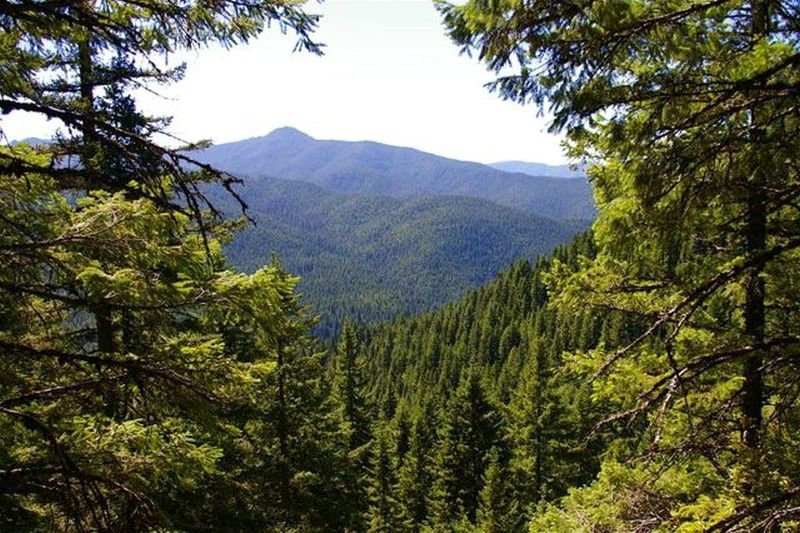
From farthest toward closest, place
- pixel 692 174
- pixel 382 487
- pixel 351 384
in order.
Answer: pixel 351 384
pixel 382 487
pixel 692 174

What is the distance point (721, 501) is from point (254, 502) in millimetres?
11490

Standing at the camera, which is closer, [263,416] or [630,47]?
[630,47]

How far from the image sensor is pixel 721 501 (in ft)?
15.0

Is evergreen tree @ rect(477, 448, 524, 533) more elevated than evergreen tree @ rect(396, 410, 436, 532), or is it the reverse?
evergreen tree @ rect(477, 448, 524, 533)

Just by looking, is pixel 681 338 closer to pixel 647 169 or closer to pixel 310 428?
pixel 647 169

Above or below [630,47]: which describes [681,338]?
below

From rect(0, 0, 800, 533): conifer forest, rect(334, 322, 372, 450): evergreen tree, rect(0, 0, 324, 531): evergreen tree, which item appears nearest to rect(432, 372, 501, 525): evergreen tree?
rect(334, 322, 372, 450): evergreen tree

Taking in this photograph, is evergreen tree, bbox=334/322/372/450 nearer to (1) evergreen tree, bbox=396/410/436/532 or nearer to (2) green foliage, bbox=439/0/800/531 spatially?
(1) evergreen tree, bbox=396/410/436/532

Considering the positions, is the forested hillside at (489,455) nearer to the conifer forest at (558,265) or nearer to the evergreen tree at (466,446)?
the evergreen tree at (466,446)

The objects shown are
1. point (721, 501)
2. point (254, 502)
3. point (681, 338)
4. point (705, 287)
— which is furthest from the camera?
point (254, 502)

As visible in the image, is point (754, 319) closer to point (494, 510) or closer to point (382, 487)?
point (494, 510)

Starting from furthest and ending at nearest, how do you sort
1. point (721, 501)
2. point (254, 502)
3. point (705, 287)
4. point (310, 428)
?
point (310, 428), point (254, 502), point (721, 501), point (705, 287)

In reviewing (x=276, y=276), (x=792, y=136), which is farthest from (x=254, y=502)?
(x=792, y=136)

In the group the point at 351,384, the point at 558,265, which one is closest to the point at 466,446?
the point at 351,384
